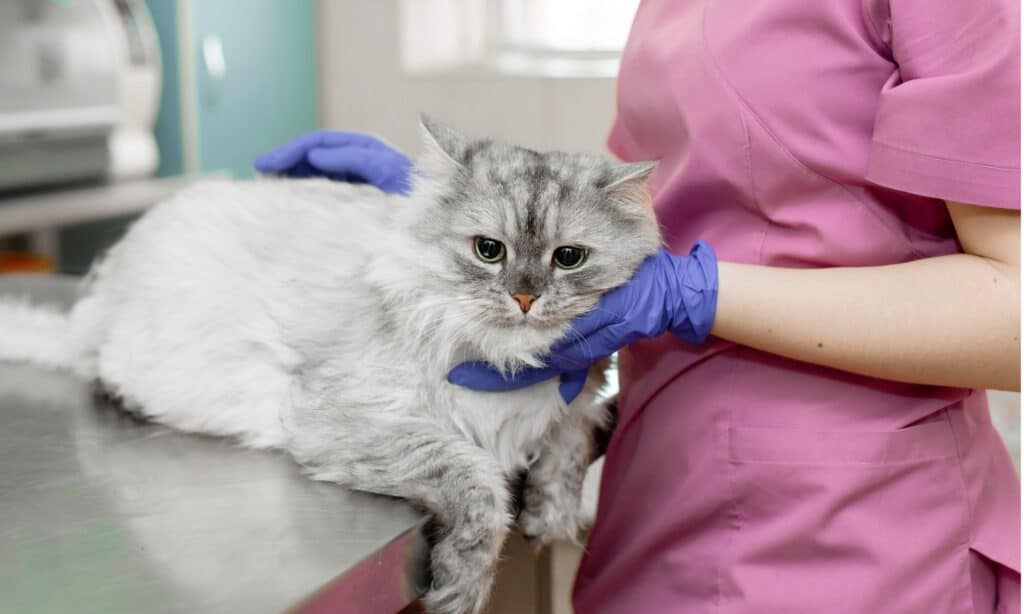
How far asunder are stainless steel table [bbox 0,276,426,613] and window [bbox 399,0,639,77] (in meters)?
3.54

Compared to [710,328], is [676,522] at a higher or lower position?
lower

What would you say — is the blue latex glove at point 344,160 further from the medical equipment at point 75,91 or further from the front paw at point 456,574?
the medical equipment at point 75,91

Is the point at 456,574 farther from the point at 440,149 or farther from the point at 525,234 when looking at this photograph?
the point at 440,149

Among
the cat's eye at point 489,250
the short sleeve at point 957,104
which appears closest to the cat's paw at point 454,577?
the cat's eye at point 489,250

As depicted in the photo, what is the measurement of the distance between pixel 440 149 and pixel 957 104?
22.8 inches

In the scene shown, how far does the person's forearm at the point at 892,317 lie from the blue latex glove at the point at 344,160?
607 millimetres

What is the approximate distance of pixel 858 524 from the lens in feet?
4.06

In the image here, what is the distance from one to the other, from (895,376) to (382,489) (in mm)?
604

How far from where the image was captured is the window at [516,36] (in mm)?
4543

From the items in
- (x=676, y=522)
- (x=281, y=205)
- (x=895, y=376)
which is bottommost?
(x=676, y=522)

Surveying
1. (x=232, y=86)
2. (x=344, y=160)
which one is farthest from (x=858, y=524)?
(x=232, y=86)

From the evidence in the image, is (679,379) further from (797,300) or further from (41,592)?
(41,592)

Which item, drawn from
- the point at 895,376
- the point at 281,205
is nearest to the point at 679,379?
the point at 895,376

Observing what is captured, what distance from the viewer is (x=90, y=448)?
125 cm
